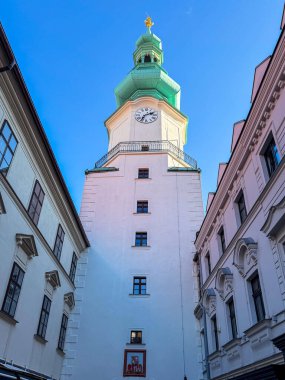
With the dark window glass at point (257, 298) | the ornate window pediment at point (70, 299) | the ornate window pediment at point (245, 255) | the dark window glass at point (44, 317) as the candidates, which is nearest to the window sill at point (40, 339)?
the dark window glass at point (44, 317)

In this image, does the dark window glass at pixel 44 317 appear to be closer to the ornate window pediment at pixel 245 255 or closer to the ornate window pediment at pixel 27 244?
the ornate window pediment at pixel 27 244

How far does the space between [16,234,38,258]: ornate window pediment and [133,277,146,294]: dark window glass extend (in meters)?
7.91

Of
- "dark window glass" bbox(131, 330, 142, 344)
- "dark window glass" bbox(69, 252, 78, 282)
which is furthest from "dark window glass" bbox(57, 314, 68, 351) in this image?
"dark window glass" bbox(131, 330, 142, 344)

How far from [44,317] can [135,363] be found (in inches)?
220

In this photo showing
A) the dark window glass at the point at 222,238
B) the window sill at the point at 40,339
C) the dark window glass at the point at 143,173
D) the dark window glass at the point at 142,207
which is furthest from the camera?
the dark window glass at the point at 143,173

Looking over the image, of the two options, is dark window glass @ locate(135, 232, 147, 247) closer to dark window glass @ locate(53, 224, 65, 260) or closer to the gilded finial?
dark window glass @ locate(53, 224, 65, 260)

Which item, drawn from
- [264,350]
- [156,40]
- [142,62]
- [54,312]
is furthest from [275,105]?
[156,40]

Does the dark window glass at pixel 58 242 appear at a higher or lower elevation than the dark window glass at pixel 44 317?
higher

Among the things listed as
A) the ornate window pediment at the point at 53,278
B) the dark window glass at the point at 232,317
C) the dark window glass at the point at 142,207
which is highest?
the dark window glass at the point at 142,207

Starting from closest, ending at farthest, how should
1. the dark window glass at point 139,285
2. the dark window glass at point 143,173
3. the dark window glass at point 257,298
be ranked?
1. the dark window glass at point 257,298
2. the dark window glass at point 139,285
3. the dark window glass at point 143,173

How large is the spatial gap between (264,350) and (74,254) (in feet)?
39.0

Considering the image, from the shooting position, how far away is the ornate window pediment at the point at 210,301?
14.2 metres

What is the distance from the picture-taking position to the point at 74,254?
18750mm

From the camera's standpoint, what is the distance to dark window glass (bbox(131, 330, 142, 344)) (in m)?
17.4
